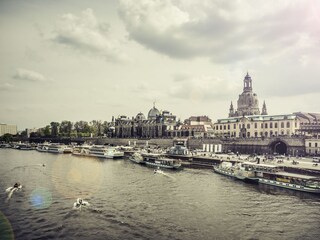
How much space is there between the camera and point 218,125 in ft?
452

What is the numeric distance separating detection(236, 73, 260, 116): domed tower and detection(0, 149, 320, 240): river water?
111 m

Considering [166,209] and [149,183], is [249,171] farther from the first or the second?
[166,209]

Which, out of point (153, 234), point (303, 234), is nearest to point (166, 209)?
point (153, 234)

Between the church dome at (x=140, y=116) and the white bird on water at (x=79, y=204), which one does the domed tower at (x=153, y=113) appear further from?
the white bird on water at (x=79, y=204)

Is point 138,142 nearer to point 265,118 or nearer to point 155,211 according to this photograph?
point 265,118

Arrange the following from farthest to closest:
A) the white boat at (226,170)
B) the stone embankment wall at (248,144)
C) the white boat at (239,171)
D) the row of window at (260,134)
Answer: the row of window at (260,134) < the stone embankment wall at (248,144) < the white boat at (226,170) < the white boat at (239,171)

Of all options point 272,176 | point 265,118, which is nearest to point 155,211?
point 272,176

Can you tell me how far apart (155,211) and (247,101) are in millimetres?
135144

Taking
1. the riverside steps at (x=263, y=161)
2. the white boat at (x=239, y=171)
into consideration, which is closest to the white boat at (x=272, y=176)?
the white boat at (x=239, y=171)

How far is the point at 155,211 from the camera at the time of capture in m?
36.5

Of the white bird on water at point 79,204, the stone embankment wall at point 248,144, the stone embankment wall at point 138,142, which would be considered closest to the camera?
the white bird on water at point 79,204

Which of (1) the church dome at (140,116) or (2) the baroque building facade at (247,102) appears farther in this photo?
(1) the church dome at (140,116)

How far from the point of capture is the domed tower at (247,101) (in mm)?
159837

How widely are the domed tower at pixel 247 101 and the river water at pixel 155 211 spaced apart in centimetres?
11053
